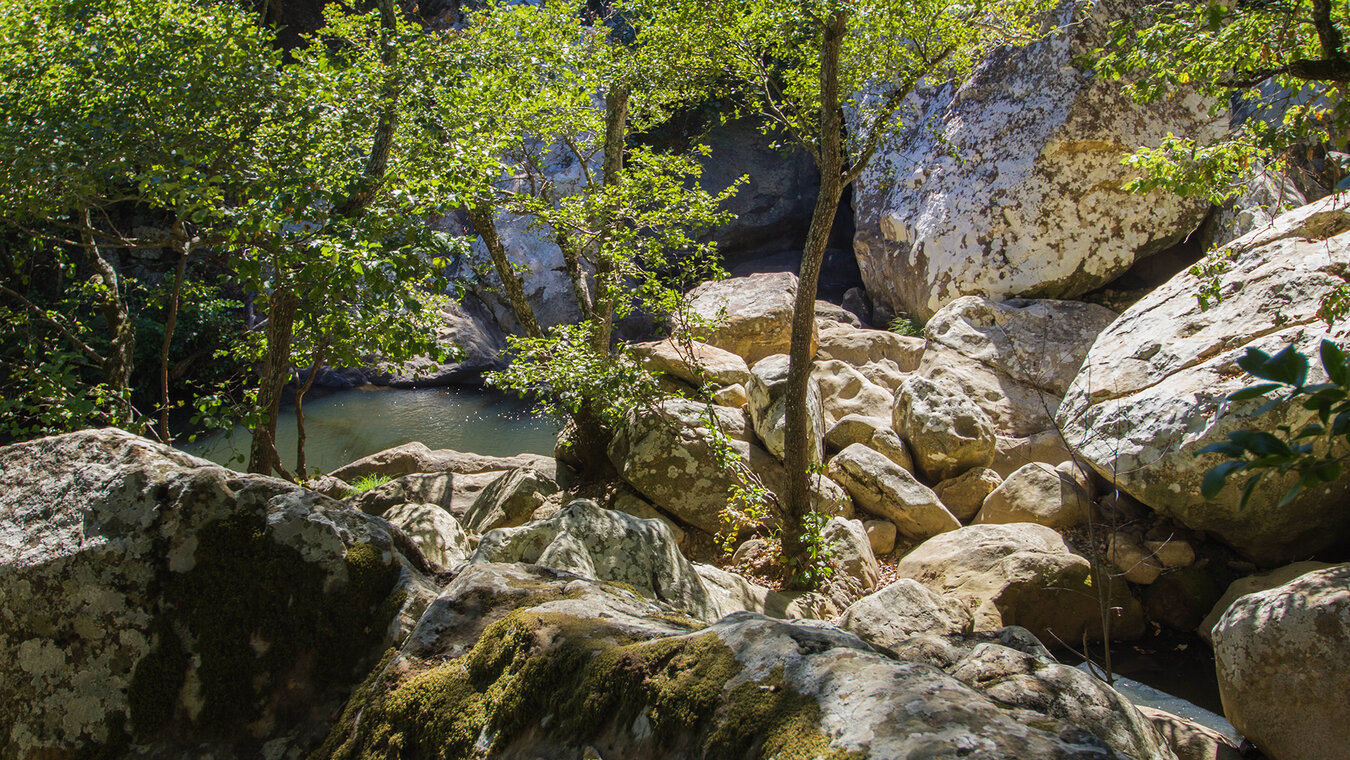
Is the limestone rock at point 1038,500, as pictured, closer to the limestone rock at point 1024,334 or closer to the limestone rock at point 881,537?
the limestone rock at point 881,537

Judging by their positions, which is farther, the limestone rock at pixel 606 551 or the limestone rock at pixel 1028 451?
the limestone rock at pixel 1028 451

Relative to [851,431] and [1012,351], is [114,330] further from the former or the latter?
[1012,351]

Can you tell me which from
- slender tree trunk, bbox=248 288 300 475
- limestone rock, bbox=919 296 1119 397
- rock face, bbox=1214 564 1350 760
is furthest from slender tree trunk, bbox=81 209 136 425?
limestone rock, bbox=919 296 1119 397

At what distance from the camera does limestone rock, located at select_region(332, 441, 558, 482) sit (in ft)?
34.1

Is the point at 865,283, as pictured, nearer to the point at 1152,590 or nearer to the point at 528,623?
the point at 1152,590

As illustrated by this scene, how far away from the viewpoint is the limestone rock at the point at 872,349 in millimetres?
11766

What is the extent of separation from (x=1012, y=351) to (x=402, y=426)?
1095 cm

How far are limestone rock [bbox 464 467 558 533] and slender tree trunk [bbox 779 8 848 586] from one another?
287cm

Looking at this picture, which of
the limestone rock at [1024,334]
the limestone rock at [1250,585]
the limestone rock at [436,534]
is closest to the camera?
the limestone rock at [436,534]

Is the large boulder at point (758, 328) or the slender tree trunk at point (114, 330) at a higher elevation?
the slender tree trunk at point (114, 330)

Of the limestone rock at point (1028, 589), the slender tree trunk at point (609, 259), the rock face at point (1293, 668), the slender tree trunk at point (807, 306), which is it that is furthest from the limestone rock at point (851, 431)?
the rock face at point (1293, 668)

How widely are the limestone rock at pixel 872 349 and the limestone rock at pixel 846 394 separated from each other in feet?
3.61

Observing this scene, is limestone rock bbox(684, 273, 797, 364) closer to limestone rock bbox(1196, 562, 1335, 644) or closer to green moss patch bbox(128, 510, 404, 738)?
limestone rock bbox(1196, 562, 1335, 644)

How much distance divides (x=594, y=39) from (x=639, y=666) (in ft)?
29.3
